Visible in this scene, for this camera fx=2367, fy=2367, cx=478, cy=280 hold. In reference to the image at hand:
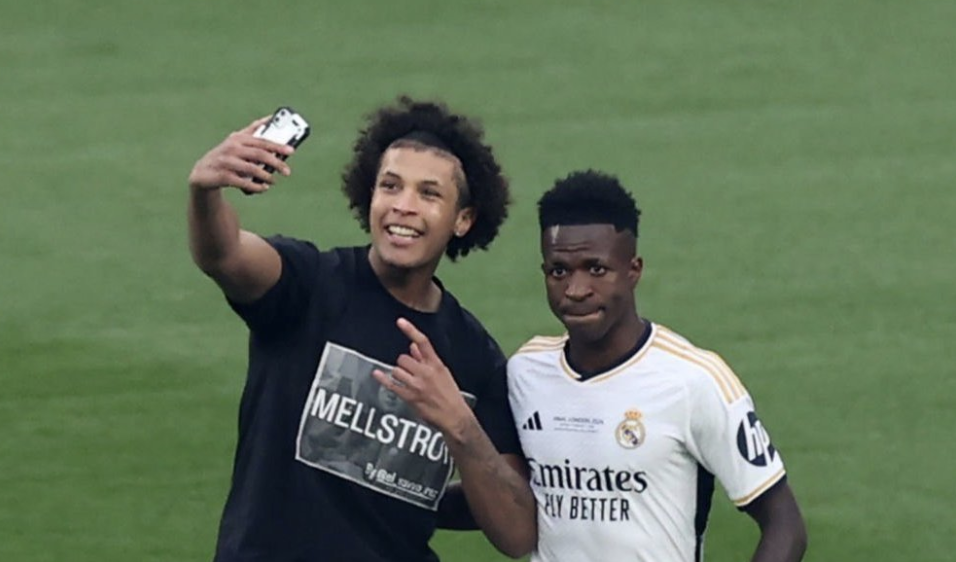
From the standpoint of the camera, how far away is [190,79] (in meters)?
13.7

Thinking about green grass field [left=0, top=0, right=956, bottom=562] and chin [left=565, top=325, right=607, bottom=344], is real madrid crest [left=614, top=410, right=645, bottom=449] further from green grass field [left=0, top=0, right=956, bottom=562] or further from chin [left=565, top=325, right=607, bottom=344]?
green grass field [left=0, top=0, right=956, bottom=562]

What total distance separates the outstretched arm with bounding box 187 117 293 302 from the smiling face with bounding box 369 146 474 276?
30 centimetres

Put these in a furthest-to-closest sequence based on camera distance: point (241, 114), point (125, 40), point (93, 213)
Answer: point (125, 40) < point (241, 114) < point (93, 213)

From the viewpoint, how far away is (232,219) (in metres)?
5.82

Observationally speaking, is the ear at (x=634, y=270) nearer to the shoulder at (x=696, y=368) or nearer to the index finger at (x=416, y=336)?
the shoulder at (x=696, y=368)

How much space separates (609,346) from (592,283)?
18cm

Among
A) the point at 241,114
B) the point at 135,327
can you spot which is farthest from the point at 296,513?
the point at 241,114

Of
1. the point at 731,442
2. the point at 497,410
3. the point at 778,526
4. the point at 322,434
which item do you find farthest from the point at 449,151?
the point at 778,526

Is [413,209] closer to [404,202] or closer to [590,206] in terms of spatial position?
[404,202]

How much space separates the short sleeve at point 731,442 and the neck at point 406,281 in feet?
2.65

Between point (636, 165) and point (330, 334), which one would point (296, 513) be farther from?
point (636, 165)

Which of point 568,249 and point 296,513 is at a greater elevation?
point 568,249

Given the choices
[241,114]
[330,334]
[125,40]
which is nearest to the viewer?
[330,334]

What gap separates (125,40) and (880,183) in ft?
15.3
